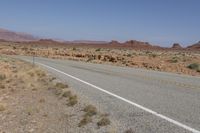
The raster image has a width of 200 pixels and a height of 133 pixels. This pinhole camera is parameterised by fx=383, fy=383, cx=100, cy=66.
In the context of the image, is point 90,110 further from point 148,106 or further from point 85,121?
point 148,106

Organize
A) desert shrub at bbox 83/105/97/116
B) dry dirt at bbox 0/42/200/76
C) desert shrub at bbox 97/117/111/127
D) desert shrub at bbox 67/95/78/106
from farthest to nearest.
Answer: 1. dry dirt at bbox 0/42/200/76
2. desert shrub at bbox 67/95/78/106
3. desert shrub at bbox 83/105/97/116
4. desert shrub at bbox 97/117/111/127

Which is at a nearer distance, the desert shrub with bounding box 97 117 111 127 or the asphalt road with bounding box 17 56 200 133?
the asphalt road with bounding box 17 56 200 133

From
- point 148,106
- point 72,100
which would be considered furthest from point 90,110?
point 72,100

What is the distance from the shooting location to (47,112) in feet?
36.1

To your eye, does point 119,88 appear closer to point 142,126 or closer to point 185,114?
point 185,114

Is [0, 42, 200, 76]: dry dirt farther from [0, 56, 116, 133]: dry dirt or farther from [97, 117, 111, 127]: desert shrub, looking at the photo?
[97, 117, 111, 127]: desert shrub

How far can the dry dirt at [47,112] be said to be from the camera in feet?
29.4

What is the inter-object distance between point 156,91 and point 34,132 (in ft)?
21.9

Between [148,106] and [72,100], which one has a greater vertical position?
[148,106]

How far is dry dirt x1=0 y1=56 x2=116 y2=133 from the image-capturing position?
8961mm

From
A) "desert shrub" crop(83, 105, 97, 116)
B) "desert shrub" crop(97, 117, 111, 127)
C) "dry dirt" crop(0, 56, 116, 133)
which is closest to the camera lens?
"desert shrub" crop(97, 117, 111, 127)

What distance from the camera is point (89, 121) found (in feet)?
30.3

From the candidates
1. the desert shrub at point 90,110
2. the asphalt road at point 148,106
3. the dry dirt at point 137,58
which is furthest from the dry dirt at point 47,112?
the dry dirt at point 137,58

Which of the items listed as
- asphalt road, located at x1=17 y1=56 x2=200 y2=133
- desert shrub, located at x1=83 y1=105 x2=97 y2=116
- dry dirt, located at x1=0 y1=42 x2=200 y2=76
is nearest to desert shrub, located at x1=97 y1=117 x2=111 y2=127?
asphalt road, located at x1=17 y1=56 x2=200 y2=133
